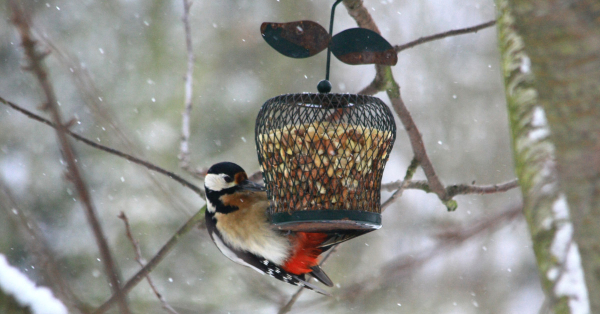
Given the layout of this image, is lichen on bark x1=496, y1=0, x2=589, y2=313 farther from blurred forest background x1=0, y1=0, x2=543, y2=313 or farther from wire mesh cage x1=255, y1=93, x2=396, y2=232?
blurred forest background x1=0, y1=0, x2=543, y2=313

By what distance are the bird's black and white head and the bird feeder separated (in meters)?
0.33

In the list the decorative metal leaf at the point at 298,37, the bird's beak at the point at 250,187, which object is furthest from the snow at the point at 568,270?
the bird's beak at the point at 250,187

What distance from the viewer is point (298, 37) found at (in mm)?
2514

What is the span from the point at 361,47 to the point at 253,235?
1.14m

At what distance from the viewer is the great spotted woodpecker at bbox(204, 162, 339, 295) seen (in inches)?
116

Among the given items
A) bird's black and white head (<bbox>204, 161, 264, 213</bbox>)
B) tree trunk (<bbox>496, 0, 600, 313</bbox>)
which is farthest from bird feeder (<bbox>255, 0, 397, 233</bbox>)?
tree trunk (<bbox>496, 0, 600, 313</bbox>)

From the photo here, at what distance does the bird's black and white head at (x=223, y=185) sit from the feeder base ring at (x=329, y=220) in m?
0.46

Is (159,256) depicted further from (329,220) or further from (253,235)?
(329,220)

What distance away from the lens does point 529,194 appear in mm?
1229

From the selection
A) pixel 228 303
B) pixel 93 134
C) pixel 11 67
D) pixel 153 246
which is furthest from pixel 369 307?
pixel 11 67

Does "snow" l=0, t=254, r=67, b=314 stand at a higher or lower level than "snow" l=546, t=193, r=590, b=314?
higher

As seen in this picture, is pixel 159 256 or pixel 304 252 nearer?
pixel 159 256

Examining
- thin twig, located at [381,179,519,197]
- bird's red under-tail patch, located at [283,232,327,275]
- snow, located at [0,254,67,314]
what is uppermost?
snow, located at [0,254,67,314]

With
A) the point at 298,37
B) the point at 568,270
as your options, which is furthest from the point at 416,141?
the point at 568,270
